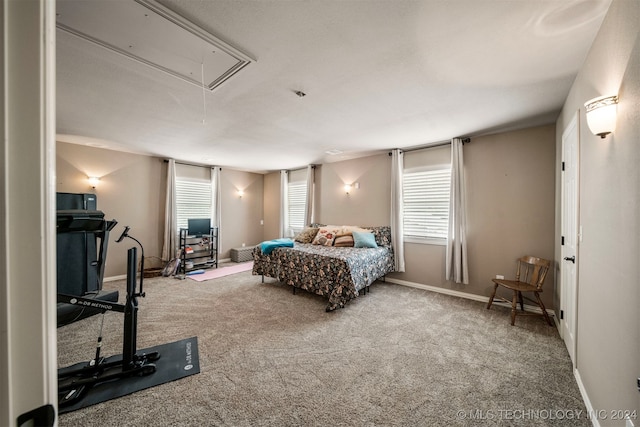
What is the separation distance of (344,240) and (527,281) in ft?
8.94

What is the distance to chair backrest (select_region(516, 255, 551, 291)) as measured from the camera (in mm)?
2990

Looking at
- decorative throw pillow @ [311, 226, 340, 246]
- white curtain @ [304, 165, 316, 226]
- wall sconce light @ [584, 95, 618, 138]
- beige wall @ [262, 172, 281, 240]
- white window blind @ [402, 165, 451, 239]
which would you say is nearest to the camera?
wall sconce light @ [584, 95, 618, 138]

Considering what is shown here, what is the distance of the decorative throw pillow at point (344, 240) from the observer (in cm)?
455

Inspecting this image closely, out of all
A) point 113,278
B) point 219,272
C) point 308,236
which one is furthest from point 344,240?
point 113,278

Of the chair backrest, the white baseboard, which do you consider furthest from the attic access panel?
the white baseboard

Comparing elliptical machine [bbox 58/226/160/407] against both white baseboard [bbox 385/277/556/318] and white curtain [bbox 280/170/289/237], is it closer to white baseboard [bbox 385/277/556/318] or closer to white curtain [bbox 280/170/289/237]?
white baseboard [bbox 385/277/556/318]

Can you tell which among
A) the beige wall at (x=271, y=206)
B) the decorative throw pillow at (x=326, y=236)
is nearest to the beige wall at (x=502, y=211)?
the decorative throw pillow at (x=326, y=236)

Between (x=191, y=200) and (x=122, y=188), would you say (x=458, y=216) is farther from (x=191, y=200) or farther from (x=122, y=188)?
(x=122, y=188)

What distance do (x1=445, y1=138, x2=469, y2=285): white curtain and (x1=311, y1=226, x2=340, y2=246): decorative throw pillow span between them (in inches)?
80.3

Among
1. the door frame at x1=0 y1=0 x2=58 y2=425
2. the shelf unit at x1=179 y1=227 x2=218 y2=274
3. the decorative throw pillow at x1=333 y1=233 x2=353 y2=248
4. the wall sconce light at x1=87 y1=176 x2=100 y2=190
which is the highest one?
the wall sconce light at x1=87 y1=176 x2=100 y2=190

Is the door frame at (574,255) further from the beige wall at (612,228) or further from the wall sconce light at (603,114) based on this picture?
the wall sconce light at (603,114)

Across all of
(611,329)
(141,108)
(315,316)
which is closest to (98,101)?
(141,108)

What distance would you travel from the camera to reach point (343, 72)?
210cm

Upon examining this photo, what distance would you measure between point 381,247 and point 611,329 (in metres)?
3.11
